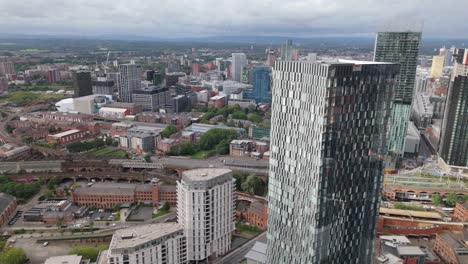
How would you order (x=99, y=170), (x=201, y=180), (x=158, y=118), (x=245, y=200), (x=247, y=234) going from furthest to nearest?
(x=158, y=118)
(x=99, y=170)
(x=245, y=200)
(x=247, y=234)
(x=201, y=180)

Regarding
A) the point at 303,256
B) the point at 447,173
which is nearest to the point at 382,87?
the point at 303,256

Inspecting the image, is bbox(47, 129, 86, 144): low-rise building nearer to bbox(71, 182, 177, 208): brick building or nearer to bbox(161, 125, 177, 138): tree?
bbox(161, 125, 177, 138): tree

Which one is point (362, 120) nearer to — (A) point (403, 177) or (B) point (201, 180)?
(B) point (201, 180)

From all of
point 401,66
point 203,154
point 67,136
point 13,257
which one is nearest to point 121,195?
point 13,257

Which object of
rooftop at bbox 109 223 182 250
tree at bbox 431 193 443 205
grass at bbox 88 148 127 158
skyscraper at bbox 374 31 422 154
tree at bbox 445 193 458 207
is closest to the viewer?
rooftop at bbox 109 223 182 250

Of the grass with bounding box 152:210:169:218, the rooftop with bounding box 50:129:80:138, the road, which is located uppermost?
the rooftop with bounding box 50:129:80:138

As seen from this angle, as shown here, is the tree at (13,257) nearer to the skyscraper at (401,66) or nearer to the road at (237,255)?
the road at (237,255)

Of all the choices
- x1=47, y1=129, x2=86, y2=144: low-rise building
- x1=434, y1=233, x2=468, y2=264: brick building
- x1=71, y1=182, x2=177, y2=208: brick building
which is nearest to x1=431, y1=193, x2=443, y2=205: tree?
x1=434, y1=233, x2=468, y2=264: brick building
